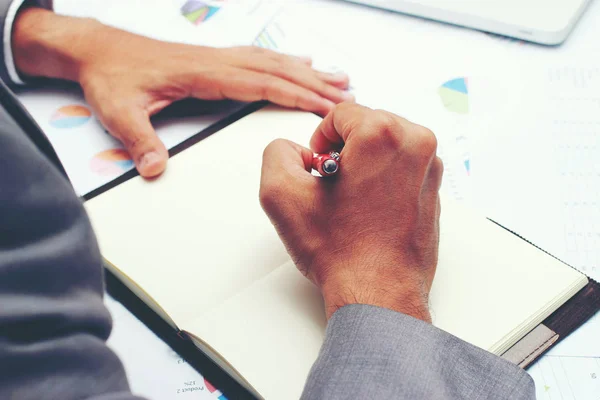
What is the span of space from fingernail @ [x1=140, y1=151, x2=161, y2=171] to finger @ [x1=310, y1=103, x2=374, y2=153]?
0.20m

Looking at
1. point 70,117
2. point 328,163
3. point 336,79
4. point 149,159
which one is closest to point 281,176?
point 328,163

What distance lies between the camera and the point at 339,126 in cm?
58

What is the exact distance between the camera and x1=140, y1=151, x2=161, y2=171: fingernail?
67 centimetres

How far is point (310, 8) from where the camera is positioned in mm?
970

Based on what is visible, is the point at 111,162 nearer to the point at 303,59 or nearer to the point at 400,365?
the point at 303,59

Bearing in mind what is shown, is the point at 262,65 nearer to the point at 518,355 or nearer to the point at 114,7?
the point at 114,7

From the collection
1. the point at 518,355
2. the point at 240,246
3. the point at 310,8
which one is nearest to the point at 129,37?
the point at 310,8

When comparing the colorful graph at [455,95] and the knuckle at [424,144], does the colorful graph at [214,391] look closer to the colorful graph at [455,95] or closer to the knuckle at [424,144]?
the knuckle at [424,144]

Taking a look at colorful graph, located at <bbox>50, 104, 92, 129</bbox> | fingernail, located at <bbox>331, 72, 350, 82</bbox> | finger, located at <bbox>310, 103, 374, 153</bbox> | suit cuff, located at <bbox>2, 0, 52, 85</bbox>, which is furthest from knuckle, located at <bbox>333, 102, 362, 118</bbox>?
suit cuff, located at <bbox>2, 0, 52, 85</bbox>

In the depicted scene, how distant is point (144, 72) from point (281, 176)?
361 millimetres

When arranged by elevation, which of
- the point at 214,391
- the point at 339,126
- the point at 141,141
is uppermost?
the point at 339,126

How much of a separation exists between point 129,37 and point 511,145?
0.59 meters

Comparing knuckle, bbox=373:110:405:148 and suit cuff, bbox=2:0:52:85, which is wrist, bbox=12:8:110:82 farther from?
knuckle, bbox=373:110:405:148

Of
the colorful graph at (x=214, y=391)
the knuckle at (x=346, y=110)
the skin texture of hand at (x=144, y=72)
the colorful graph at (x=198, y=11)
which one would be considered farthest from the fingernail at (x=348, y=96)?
the colorful graph at (x=214, y=391)
